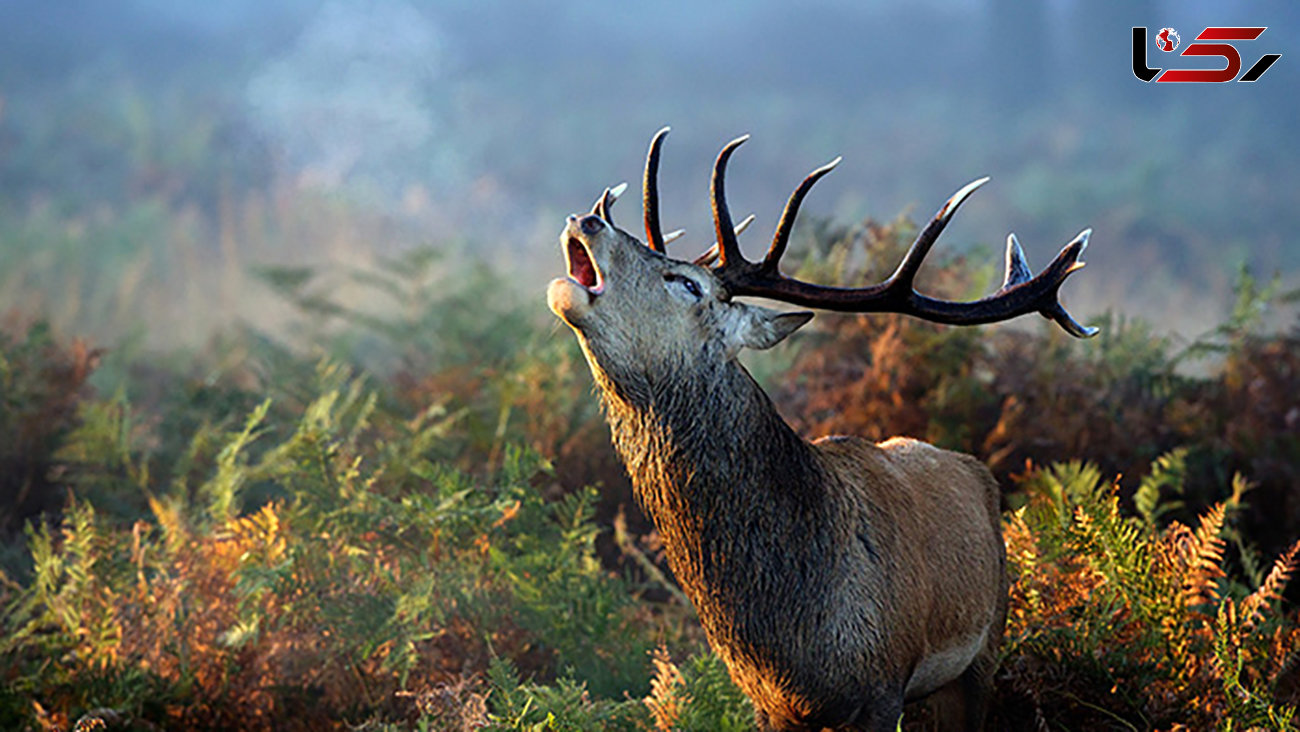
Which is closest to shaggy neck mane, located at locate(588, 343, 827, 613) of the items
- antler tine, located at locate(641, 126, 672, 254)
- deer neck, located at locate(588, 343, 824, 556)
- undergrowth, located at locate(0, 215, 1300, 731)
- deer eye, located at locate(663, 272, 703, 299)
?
deer neck, located at locate(588, 343, 824, 556)

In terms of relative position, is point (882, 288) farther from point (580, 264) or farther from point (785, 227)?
point (580, 264)

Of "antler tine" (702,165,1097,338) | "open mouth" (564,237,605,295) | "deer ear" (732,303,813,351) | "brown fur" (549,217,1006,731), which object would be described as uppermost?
"open mouth" (564,237,605,295)

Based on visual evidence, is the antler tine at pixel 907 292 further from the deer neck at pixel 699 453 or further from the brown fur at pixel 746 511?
the deer neck at pixel 699 453

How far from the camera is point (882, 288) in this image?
301 cm

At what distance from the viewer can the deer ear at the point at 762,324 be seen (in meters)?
2.88

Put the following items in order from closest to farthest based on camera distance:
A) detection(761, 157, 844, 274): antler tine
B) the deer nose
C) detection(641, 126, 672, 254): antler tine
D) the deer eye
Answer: the deer nose → the deer eye → detection(761, 157, 844, 274): antler tine → detection(641, 126, 672, 254): antler tine

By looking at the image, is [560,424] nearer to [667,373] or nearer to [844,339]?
[844,339]

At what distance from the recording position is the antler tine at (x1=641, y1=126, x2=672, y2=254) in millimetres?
3075

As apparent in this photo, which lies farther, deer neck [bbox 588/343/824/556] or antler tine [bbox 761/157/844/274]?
antler tine [bbox 761/157/844/274]

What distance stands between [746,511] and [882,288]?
2.41 feet

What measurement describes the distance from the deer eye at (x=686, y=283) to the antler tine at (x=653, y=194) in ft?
1.03

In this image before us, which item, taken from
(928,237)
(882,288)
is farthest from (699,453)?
(928,237)

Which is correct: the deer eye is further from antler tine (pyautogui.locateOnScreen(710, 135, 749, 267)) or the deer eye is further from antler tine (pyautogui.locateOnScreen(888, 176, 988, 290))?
antler tine (pyautogui.locateOnScreen(888, 176, 988, 290))

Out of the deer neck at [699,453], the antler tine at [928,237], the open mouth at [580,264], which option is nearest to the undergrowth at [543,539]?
the deer neck at [699,453]
